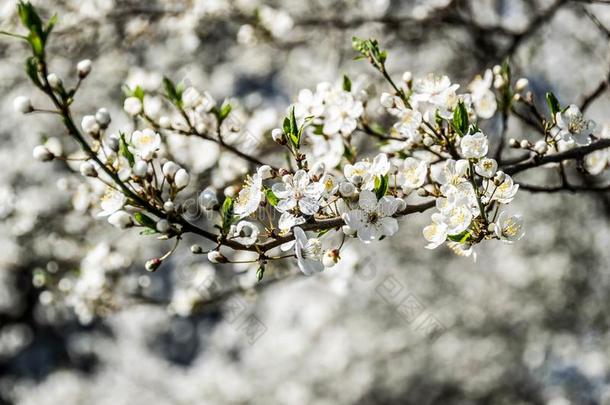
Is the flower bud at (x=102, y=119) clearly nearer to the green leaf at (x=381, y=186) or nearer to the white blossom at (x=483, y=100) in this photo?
the green leaf at (x=381, y=186)

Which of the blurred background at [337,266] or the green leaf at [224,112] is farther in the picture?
the blurred background at [337,266]

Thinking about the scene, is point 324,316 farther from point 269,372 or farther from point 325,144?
point 325,144

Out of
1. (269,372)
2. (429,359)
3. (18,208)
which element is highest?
(18,208)

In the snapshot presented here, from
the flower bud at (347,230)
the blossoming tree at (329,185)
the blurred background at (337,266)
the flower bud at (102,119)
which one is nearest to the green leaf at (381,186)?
the blossoming tree at (329,185)

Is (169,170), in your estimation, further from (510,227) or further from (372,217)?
(510,227)

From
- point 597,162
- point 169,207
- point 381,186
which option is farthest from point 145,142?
point 597,162

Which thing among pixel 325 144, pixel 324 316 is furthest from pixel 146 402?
pixel 325 144
